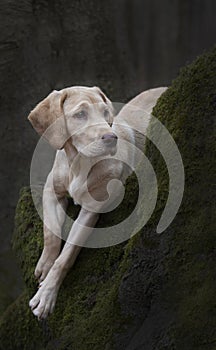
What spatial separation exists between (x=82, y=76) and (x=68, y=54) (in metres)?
0.23

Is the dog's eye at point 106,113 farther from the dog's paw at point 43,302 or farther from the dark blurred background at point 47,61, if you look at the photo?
the dark blurred background at point 47,61

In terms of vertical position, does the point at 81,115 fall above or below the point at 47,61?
above

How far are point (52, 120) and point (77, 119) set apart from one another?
5.5 inches

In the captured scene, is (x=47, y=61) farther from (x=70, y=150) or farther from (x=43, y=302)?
(x=43, y=302)

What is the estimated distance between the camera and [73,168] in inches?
157

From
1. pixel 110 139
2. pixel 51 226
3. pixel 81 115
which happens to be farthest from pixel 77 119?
pixel 51 226

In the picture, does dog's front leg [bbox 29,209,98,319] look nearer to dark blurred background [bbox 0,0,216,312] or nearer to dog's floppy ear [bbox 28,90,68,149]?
dog's floppy ear [bbox 28,90,68,149]

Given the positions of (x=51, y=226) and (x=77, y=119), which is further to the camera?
(x=51, y=226)

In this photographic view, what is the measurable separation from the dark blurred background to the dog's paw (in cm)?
245

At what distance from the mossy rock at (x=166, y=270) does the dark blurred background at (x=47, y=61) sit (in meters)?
2.69

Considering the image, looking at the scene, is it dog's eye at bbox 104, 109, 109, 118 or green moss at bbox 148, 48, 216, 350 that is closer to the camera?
green moss at bbox 148, 48, 216, 350

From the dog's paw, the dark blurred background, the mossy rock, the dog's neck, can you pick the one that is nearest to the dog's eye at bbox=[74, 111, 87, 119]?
the dog's neck

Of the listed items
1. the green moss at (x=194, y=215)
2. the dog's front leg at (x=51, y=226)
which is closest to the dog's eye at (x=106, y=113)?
the green moss at (x=194, y=215)

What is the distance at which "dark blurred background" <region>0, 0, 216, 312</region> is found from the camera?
21.1 ft
